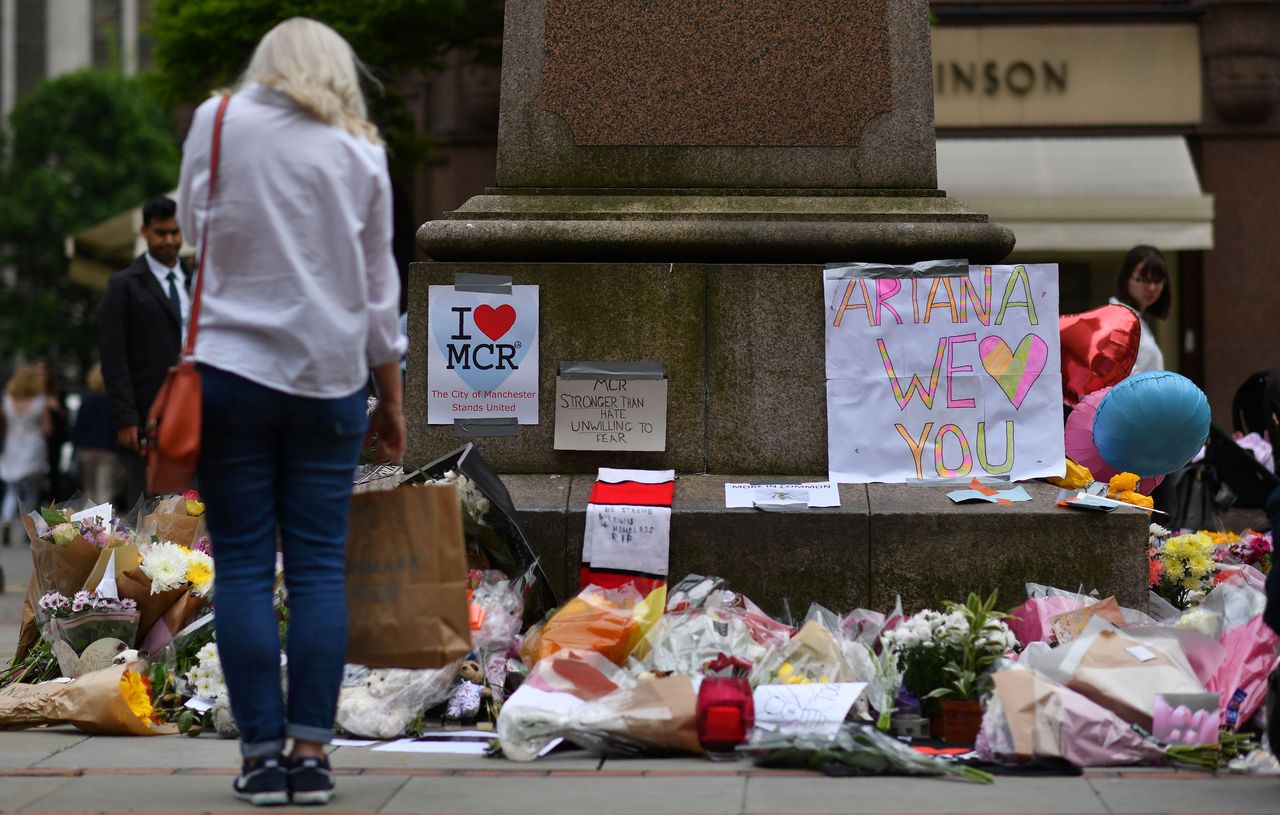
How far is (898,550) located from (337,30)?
11739mm

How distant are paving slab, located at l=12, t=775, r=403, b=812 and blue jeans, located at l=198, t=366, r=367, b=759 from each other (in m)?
0.17

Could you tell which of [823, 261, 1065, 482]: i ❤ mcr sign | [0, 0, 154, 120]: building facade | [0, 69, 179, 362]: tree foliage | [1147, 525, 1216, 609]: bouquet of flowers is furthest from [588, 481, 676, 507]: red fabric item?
[0, 0, 154, 120]: building facade

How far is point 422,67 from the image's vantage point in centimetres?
1744

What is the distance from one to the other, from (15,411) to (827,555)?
13602 millimetres

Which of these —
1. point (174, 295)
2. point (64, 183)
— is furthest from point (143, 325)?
point (64, 183)

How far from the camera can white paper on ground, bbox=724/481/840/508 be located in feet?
19.8

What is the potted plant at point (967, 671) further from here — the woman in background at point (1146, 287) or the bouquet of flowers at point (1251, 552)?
the woman in background at point (1146, 287)

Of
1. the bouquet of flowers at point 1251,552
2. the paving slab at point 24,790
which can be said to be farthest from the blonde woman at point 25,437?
the paving slab at point 24,790

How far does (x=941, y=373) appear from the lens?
21.1 feet

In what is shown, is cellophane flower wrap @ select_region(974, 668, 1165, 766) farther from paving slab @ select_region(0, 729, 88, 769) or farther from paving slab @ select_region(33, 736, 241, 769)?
paving slab @ select_region(0, 729, 88, 769)

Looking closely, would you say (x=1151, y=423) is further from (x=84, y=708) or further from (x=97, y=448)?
(x=97, y=448)

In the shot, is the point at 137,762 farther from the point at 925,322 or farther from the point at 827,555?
the point at 925,322

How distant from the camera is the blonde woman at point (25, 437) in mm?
17625

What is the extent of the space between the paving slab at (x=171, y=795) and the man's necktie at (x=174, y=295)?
381 centimetres
